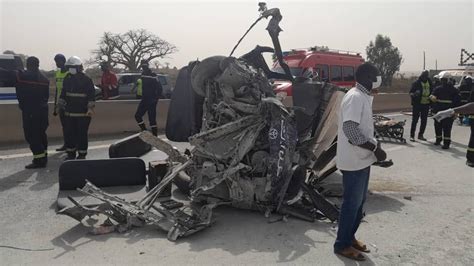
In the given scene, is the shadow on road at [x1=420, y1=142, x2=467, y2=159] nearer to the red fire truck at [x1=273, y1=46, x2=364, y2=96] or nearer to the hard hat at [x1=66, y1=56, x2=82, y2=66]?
the red fire truck at [x1=273, y1=46, x2=364, y2=96]

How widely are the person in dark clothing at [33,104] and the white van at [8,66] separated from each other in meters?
4.93

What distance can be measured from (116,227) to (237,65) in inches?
96.1

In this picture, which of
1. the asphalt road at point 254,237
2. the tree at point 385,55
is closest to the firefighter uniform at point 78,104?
the asphalt road at point 254,237

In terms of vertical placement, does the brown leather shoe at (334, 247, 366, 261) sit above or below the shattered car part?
below

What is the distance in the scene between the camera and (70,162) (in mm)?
5266

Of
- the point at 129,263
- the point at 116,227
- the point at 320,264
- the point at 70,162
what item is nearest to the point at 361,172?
the point at 320,264

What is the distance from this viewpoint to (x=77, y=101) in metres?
7.32

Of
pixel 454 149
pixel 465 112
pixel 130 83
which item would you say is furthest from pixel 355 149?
pixel 130 83

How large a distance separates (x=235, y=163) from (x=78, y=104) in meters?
3.91

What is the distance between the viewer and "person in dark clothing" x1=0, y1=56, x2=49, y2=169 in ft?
23.4

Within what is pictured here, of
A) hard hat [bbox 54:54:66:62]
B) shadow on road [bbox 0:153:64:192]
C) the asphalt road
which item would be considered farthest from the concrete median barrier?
the asphalt road

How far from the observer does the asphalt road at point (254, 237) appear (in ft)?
12.1

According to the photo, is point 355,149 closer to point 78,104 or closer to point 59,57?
point 78,104

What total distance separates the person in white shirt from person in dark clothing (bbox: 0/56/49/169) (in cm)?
565
